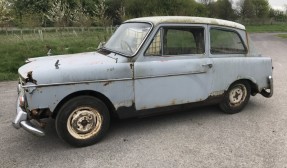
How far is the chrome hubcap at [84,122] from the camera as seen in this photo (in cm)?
424

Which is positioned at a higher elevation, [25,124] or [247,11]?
[247,11]

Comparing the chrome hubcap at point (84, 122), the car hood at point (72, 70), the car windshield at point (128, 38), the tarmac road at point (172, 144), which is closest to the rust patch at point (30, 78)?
the car hood at point (72, 70)

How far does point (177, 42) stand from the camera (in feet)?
16.5

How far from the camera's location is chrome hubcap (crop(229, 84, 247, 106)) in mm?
5668

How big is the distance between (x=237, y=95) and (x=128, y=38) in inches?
95.1

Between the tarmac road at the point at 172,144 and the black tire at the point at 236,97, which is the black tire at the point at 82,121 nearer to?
the tarmac road at the point at 172,144

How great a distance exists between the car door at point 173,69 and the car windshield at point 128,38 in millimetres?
187

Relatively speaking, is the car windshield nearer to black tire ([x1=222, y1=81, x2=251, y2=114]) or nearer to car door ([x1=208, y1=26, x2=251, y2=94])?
car door ([x1=208, y1=26, x2=251, y2=94])

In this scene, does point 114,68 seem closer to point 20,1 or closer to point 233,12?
point 20,1

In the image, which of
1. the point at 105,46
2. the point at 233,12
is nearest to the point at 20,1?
the point at 233,12

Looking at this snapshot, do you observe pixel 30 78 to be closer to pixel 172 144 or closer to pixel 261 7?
pixel 172 144

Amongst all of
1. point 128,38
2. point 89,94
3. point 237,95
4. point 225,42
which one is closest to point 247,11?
point 237,95

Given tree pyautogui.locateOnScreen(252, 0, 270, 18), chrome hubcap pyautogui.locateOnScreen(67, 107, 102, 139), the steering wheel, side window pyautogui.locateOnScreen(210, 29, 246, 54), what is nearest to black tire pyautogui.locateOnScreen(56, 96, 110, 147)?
chrome hubcap pyautogui.locateOnScreen(67, 107, 102, 139)

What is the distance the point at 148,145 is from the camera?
14.4ft
